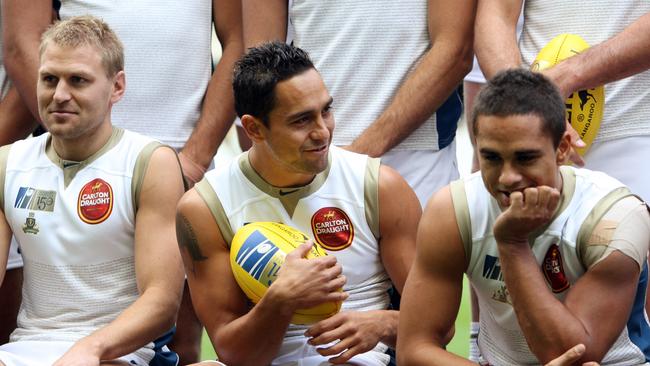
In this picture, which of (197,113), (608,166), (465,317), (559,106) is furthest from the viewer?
(465,317)

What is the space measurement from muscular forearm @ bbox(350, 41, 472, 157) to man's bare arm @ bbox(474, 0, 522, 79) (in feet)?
0.72

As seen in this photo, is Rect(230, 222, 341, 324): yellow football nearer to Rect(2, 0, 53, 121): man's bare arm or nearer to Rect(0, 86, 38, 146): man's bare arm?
Rect(2, 0, 53, 121): man's bare arm

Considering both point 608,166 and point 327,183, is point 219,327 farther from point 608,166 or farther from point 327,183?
point 608,166

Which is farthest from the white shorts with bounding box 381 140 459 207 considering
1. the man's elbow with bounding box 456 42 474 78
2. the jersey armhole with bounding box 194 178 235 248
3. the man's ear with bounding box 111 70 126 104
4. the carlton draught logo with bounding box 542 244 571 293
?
the carlton draught logo with bounding box 542 244 571 293

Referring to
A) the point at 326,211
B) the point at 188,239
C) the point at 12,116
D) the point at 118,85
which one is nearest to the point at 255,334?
the point at 188,239

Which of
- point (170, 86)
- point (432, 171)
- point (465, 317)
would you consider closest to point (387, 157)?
point (432, 171)

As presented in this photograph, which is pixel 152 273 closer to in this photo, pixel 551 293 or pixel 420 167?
pixel 420 167

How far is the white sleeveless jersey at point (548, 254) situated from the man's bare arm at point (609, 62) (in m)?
0.68

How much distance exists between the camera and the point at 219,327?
5535 mm

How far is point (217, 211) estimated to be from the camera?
221 inches

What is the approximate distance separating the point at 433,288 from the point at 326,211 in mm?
756

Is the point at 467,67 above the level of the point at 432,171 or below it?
above

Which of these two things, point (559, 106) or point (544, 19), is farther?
point (544, 19)

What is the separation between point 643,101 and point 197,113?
7.83 feet
